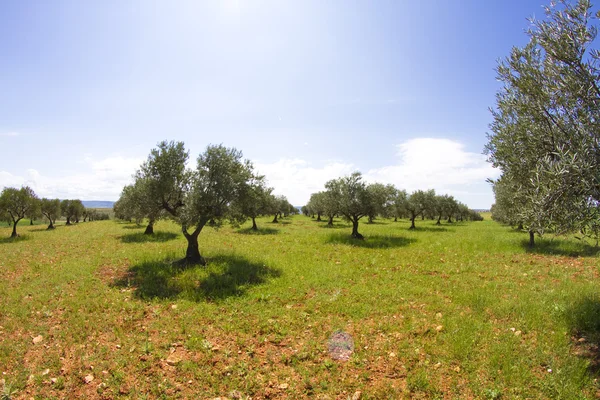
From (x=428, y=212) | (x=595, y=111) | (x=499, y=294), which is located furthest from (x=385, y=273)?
(x=428, y=212)

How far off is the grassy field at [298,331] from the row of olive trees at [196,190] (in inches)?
144

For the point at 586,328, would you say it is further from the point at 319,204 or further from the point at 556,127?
the point at 319,204

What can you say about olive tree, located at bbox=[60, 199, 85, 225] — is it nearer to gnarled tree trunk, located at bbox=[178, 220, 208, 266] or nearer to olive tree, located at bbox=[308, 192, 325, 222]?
olive tree, located at bbox=[308, 192, 325, 222]

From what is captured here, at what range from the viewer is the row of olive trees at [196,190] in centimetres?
1914

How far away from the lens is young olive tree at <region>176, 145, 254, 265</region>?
18.8m

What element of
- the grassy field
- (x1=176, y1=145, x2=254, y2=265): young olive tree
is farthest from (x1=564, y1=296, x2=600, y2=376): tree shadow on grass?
(x1=176, y1=145, x2=254, y2=265): young olive tree

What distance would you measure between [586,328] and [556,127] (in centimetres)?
714

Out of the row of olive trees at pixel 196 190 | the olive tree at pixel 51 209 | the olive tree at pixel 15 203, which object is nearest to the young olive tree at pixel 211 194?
the row of olive trees at pixel 196 190

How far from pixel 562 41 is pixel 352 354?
39.9ft

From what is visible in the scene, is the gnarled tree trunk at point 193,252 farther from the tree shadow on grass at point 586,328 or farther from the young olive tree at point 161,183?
the tree shadow on grass at point 586,328

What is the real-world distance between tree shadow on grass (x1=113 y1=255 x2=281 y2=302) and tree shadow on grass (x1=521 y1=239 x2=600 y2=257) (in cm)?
2354

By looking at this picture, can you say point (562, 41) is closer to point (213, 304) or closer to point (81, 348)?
point (213, 304)

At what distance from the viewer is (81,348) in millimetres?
9016

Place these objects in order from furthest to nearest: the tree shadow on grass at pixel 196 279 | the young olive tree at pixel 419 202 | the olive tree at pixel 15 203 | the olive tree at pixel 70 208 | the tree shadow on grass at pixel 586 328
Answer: the olive tree at pixel 70 208 → the young olive tree at pixel 419 202 → the olive tree at pixel 15 203 → the tree shadow on grass at pixel 196 279 → the tree shadow on grass at pixel 586 328
